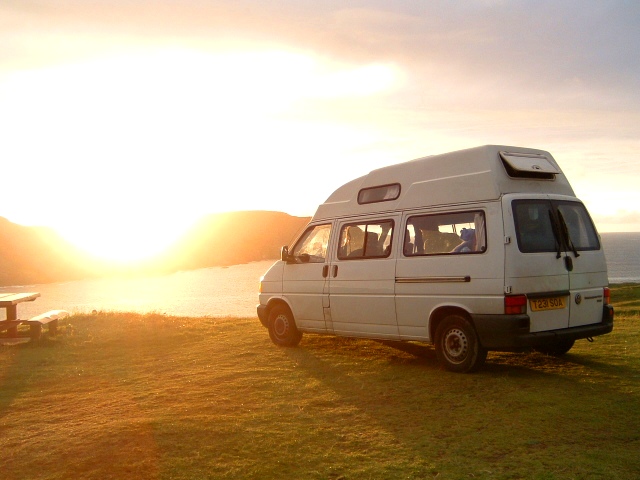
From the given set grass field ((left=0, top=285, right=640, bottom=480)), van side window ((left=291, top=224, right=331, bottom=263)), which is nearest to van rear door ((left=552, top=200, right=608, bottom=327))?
grass field ((left=0, top=285, right=640, bottom=480))

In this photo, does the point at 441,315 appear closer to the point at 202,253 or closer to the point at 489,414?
the point at 489,414

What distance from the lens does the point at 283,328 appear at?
35.0ft

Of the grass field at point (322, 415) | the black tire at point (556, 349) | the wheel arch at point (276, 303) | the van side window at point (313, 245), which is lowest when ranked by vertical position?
the grass field at point (322, 415)

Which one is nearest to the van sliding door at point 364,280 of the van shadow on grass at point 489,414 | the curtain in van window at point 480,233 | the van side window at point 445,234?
the van side window at point 445,234

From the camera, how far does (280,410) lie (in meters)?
6.29

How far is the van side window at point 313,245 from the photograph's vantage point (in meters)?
9.95

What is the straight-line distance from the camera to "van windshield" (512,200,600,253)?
7.33m

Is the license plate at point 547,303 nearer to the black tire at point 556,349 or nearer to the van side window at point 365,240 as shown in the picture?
the black tire at point 556,349

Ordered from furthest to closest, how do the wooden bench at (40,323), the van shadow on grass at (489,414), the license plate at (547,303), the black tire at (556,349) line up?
1. the wooden bench at (40,323)
2. the black tire at (556,349)
3. the license plate at (547,303)
4. the van shadow on grass at (489,414)

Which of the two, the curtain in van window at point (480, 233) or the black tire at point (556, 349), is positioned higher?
the curtain in van window at point (480, 233)

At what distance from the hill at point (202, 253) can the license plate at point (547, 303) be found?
69596mm

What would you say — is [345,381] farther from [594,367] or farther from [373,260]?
[594,367]

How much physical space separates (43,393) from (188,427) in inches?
119

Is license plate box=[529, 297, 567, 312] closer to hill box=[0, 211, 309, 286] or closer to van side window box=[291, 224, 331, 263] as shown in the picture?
van side window box=[291, 224, 331, 263]
